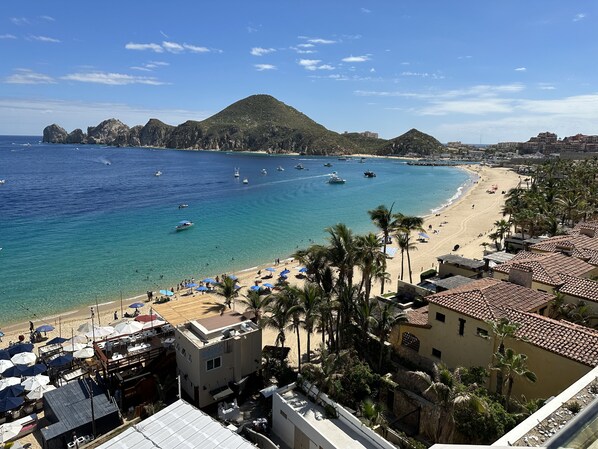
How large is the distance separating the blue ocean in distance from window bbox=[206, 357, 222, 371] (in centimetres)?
2292

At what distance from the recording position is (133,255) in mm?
51125

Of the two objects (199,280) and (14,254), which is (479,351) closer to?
(199,280)

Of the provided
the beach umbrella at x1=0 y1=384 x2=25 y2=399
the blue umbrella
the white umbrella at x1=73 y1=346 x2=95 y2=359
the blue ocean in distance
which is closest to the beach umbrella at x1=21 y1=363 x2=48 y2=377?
the white umbrella at x1=73 y1=346 x2=95 y2=359

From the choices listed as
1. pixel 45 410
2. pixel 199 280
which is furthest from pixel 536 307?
pixel 199 280

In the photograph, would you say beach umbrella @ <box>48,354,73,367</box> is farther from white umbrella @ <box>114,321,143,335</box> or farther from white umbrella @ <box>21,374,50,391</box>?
white umbrella @ <box>114,321,143,335</box>

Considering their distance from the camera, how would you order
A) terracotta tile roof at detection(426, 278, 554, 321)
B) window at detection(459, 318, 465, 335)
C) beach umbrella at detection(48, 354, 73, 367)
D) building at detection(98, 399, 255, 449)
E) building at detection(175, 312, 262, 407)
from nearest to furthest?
1. building at detection(98, 399, 255, 449)
2. terracotta tile roof at detection(426, 278, 554, 321)
3. window at detection(459, 318, 465, 335)
4. building at detection(175, 312, 262, 407)
5. beach umbrella at detection(48, 354, 73, 367)

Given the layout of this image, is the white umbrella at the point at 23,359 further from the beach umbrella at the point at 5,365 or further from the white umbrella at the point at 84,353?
the white umbrella at the point at 84,353

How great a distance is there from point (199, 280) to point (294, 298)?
24.9m

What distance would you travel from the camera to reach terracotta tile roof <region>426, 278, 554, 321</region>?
59.0 ft

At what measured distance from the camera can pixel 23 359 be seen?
2398 cm

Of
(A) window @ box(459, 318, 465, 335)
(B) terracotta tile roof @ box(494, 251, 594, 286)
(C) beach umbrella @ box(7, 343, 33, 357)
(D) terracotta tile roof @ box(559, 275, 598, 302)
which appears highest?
(B) terracotta tile roof @ box(494, 251, 594, 286)

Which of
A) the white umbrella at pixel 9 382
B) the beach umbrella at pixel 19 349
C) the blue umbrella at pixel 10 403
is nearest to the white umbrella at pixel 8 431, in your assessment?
the blue umbrella at pixel 10 403

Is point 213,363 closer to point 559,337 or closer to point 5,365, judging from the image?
point 5,365

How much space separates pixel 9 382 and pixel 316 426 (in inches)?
685
